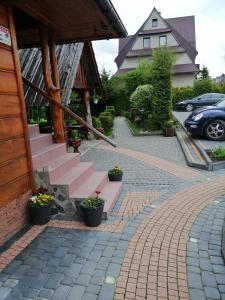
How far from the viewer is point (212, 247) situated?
146 inches

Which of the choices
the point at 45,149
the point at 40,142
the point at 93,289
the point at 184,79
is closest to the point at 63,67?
the point at 40,142

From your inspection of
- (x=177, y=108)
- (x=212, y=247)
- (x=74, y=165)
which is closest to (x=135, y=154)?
(x=74, y=165)

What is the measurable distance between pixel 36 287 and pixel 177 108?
Answer: 22261 millimetres

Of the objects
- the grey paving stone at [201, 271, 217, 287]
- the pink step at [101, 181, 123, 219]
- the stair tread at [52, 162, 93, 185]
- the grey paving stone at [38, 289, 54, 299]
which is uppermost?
the stair tread at [52, 162, 93, 185]

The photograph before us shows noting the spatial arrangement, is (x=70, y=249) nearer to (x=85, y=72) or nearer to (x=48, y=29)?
(x=48, y=29)

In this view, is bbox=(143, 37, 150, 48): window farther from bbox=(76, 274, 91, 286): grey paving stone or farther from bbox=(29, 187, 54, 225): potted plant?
bbox=(76, 274, 91, 286): grey paving stone

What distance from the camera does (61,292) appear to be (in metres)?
2.90

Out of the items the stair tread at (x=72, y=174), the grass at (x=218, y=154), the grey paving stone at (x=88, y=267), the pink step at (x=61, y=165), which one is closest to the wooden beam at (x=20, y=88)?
the pink step at (x=61, y=165)

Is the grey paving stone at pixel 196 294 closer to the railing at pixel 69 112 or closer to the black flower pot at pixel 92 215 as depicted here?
the black flower pot at pixel 92 215

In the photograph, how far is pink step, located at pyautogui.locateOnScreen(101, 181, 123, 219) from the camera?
470 cm

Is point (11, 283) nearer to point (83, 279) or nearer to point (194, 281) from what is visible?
point (83, 279)

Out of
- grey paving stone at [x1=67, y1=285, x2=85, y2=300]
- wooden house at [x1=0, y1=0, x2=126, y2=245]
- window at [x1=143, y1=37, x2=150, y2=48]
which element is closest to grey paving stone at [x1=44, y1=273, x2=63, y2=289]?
grey paving stone at [x1=67, y1=285, x2=85, y2=300]

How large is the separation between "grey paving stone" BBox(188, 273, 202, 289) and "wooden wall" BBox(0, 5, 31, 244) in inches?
101

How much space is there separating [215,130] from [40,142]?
732 centimetres
